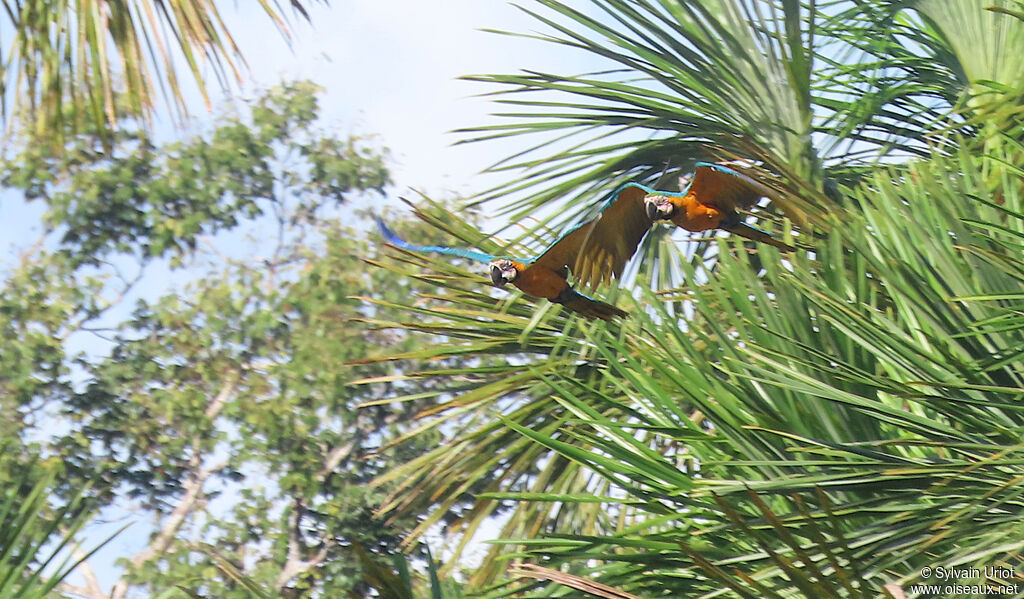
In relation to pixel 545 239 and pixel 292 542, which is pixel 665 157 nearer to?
pixel 545 239

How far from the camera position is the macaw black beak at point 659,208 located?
2.32 metres

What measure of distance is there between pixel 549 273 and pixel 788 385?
102 centimetres

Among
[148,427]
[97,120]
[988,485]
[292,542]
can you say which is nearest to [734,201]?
[988,485]

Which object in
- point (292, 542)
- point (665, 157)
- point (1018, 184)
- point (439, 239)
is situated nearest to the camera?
point (1018, 184)

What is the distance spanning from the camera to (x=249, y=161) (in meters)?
9.16

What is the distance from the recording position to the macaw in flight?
238cm

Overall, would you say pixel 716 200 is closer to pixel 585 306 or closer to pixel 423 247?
pixel 585 306

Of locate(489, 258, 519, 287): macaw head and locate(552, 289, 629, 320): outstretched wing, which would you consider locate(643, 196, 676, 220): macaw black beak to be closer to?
locate(552, 289, 629, 320): outstretched wing

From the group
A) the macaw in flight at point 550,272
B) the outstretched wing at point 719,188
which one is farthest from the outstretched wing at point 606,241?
the outstretched wing at point 719,188

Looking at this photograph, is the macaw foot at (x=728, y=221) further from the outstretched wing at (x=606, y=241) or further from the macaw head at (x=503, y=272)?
the macaw head at (x=503, y=272)

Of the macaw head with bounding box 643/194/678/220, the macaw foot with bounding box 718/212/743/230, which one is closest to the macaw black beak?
the macaw head with bounding box 643/194/678/220

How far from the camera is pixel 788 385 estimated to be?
143 centimetres

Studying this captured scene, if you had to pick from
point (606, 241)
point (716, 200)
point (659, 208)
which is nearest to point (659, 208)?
point (659, 208)

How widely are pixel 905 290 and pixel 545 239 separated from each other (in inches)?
55.2
